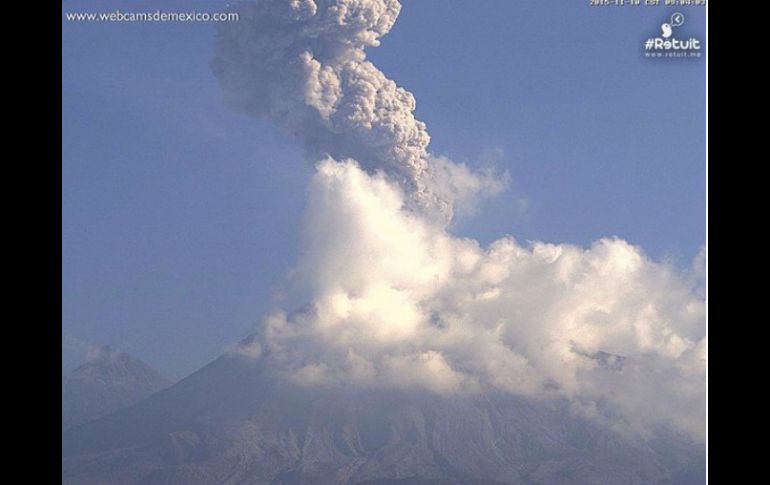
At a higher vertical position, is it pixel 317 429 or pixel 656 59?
pixel 656 59

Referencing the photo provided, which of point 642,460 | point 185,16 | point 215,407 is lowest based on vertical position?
point 642,460

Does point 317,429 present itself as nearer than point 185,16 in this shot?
No

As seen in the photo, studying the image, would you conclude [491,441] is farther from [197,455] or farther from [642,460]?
[197,455]
